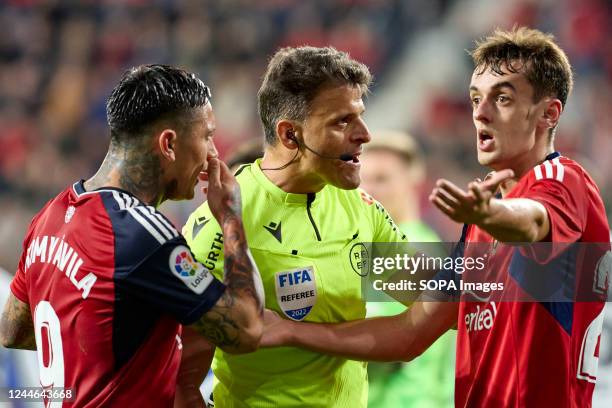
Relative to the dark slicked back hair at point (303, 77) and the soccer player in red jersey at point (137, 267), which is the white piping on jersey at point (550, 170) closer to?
the dark slicked back hair at point (303, 77)

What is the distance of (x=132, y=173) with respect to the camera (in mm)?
2867

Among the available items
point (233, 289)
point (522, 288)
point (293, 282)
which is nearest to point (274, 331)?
point (293, 282)

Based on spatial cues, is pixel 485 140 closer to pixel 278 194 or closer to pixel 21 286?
pixel 278 194

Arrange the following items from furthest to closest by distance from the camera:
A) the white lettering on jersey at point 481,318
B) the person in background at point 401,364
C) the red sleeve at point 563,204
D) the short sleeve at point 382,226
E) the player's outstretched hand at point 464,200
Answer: the person in background at point 401,364 < the short sleeve at point 382,226 < the white lettering on jersey at point 481,318 < the red sleeve at point 563,204 < the player's outstretched hand at point 464,200

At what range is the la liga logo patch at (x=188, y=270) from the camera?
8.83 feet

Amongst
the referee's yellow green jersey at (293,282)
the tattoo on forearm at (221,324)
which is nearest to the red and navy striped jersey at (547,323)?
the referee's yellow green jersey at (293,282)

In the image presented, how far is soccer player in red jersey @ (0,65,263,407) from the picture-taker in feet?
8.81

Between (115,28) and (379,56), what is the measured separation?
8.55 ft

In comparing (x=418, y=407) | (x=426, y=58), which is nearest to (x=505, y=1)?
(x=426, y=58)

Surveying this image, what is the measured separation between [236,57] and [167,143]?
594 cm

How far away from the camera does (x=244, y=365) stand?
10.3 ft

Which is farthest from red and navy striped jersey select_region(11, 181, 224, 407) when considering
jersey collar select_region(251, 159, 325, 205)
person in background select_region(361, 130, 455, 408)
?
person in background select_region(361, 130, 455, 408)

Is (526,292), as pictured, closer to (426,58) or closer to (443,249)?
(443,249)

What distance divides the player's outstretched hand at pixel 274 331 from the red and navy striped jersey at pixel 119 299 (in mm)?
358
